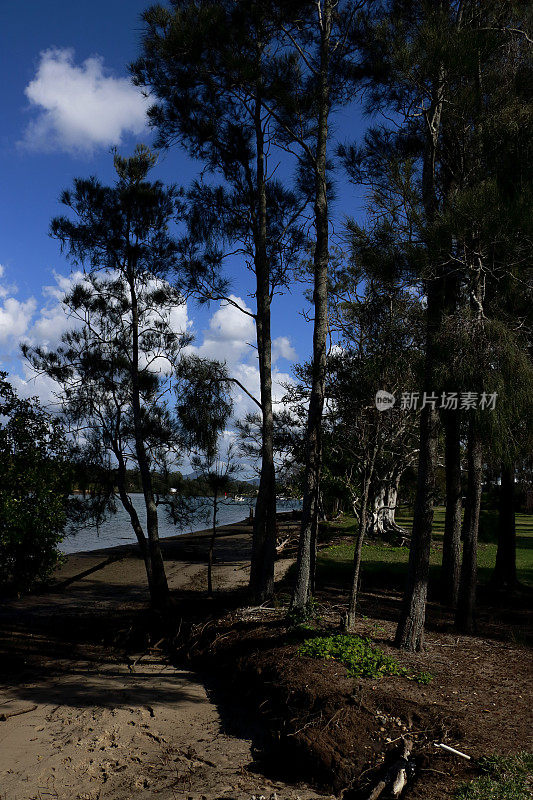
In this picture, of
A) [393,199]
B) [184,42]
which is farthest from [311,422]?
[184,42]

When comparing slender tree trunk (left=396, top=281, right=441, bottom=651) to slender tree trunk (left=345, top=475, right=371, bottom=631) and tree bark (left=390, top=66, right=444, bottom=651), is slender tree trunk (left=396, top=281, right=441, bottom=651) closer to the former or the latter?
tree bark (left=390, top=66, right=444, bottom=651)

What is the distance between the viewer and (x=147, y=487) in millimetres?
14305

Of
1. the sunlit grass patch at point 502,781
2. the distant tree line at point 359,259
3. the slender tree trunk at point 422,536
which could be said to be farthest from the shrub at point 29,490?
the sunlit grass patch at point 502,781

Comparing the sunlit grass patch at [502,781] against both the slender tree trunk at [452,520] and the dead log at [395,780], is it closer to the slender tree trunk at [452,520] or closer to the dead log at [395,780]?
the dead log at [395,780]

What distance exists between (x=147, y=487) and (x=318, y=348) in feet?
20.1

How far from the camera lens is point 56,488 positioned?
1328cm

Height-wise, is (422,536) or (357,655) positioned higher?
(422,536)

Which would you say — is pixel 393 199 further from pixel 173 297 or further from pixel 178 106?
pixel 173 297

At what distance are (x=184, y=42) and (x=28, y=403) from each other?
7.80m

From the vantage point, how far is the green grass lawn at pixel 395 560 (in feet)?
52.4

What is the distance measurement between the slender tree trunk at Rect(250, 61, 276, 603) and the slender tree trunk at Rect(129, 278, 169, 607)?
101 inches

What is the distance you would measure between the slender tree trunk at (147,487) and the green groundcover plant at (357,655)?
6.02 meters

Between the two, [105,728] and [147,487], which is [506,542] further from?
[105,728]

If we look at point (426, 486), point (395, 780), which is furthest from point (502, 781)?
point (426, 486)
